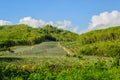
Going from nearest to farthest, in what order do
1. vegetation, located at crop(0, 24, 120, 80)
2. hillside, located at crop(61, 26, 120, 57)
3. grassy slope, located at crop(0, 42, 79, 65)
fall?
vegetation, located at crop(0, 24, 120, 80) < grassy slope, located at crop(0, 42, 79, 65) < hillside, located at crop(61, 26, 120, 57)

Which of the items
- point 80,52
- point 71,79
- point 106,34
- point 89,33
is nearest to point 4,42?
point 89,33

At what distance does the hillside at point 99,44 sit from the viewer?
315 feet

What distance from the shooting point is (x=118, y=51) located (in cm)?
9200

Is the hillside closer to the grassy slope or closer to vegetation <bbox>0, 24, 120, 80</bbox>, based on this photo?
vegetation <bbox>0, 24, 120, 80</bbox>

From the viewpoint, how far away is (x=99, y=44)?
338 feet

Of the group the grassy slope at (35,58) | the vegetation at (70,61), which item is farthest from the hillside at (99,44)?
the grassy slope at (35,58)

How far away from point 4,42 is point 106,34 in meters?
67.7

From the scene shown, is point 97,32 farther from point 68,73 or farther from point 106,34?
point 68,73

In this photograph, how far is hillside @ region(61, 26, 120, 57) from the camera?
315 ft

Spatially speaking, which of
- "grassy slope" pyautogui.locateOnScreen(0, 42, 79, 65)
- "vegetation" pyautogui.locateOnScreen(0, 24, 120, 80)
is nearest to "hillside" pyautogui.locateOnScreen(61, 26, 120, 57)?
"vegetation" pyautogui.locateOnScreen(0, 24, 120, 80)

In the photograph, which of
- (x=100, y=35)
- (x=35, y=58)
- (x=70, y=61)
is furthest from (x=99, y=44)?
(x=70, y=61)

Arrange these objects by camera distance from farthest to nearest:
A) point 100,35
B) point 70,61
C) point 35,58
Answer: point 100,35 < point 35,58 < point 70,61

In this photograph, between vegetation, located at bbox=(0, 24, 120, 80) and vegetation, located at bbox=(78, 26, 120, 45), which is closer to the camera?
vegetation, located at bbox=(0, 24, 120, 80)

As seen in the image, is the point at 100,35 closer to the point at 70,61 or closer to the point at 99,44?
the point at 99,44
